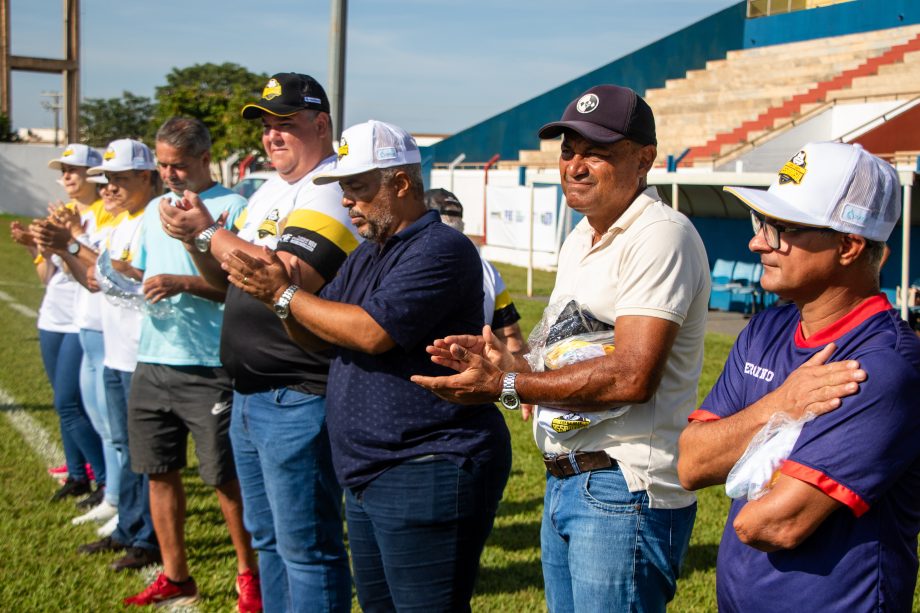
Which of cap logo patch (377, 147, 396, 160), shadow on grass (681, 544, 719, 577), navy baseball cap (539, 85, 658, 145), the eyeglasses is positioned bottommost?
shadow on grass (681, 544, 719, 577)

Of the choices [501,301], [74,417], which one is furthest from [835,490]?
[74,417]

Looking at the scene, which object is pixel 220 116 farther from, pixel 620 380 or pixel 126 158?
pixel 620 380

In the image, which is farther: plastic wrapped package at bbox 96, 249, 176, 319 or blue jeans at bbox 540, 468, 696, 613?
plastic wrapped package at bbox 96, 249, 176, 319

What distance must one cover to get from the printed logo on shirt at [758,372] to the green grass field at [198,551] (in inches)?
102

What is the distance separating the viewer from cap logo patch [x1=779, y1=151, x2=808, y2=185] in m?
2.12

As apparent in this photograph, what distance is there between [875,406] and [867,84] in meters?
23.4

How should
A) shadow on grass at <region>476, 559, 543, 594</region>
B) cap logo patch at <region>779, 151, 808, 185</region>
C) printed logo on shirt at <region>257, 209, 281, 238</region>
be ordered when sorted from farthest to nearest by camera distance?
shadow on grass at <region>476, 559, 543, 594</region> → printed logo on shirt at <region>257, 209, 281, 238</region> → cap logo patch at <region>779, 151, 808, 185</region>

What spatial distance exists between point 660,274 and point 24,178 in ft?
145

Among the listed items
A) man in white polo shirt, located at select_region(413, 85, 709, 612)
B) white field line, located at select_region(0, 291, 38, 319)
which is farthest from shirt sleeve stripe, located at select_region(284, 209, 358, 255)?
white field line, located at select_region(0, 291, 38, 319)

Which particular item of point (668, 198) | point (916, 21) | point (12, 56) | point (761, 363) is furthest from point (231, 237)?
point (12, 56)

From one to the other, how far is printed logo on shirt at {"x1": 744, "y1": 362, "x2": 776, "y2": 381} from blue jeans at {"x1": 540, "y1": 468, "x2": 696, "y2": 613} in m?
0.52

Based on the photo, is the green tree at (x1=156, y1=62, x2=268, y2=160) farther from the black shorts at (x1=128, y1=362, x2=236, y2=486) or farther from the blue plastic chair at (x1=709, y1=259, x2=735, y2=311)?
the black shorts at (x1=128, y1=362, x2=236, y2=486)

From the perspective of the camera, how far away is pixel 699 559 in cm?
525

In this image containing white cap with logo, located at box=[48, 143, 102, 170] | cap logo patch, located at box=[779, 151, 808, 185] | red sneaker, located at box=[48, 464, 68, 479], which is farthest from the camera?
red sneaker, located at box=[48, 464, 68, 479]
